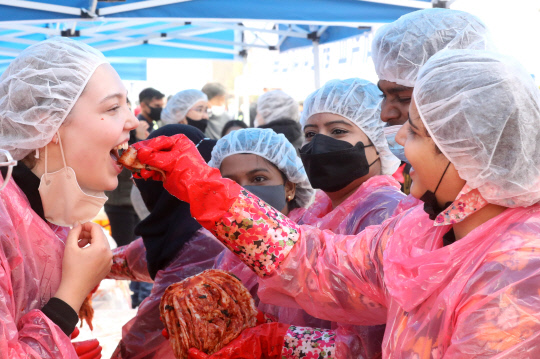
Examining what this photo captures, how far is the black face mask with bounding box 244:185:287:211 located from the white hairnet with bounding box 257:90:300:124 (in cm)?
312

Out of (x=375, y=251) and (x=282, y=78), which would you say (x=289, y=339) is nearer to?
(x=375, y=251)

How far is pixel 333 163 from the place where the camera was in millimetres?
2711

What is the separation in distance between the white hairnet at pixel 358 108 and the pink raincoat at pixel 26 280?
1.49m

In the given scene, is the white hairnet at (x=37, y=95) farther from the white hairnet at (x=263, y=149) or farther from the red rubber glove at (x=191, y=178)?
the white hairnet at (x=263, y=149)

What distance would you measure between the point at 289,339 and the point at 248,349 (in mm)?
174

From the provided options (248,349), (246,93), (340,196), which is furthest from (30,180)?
(246,93)

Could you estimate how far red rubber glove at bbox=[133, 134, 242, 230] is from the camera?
1937 millimetres

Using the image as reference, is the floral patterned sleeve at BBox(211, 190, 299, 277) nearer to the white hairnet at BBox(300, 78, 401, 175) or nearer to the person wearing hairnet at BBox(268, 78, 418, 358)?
the person wearing hairnet at BBox(268, 78, 418, 358)

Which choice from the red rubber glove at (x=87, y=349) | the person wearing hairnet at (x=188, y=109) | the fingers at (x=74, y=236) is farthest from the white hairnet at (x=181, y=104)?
the fingers at (x=74, y=236)

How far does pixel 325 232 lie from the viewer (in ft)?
7.01

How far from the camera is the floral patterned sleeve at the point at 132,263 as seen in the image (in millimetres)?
3414

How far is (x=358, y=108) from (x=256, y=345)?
4.35 feet

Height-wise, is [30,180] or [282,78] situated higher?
[30,180]

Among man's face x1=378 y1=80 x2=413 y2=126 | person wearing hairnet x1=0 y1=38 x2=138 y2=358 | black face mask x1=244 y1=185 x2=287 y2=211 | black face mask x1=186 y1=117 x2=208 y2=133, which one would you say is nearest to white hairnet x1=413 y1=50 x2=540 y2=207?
man's face x1=378 y1=80 x2=413 y2=126
